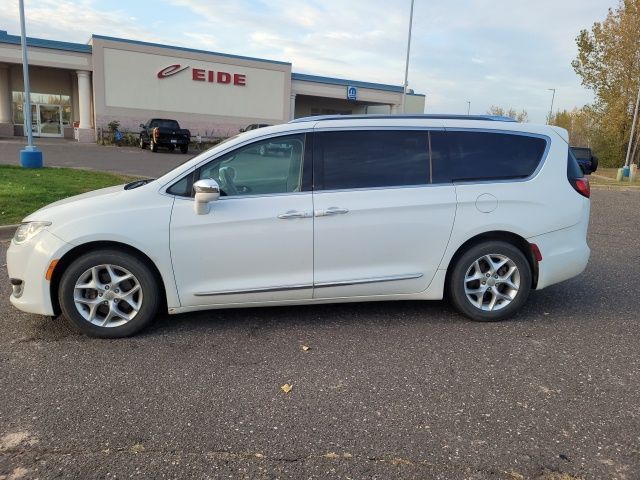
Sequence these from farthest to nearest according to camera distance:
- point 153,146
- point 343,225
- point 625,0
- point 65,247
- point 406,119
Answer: point 625,0 < point 153,146 < point 406,119 < point 343,225 < point 65,247

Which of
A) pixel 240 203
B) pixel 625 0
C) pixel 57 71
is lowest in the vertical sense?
pixel 240 203

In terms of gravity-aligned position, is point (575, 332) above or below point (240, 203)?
below

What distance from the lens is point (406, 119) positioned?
464cm

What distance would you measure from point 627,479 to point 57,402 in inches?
126

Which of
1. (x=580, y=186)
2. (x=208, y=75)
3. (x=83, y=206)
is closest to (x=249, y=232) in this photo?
(x=83, y=206)

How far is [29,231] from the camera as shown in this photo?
4117 millimetres

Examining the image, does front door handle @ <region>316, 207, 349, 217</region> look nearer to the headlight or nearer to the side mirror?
the side mirror

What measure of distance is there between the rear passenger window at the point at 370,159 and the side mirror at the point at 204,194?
0.84 m

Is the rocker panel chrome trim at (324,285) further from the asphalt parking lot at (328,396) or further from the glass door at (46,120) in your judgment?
the glass door at (46,120)

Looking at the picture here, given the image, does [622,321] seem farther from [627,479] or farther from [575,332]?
[627,479]

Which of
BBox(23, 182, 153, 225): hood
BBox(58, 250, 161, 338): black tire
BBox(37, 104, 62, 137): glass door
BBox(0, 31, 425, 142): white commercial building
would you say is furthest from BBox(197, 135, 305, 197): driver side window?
BBox(37, 104, 62, 137): glass door

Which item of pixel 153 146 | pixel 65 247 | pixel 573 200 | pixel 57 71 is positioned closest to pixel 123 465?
pixel 65 247

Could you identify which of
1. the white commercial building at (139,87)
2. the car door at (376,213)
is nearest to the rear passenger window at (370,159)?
the car door at (376,213)

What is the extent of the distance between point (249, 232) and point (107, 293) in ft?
3.98
